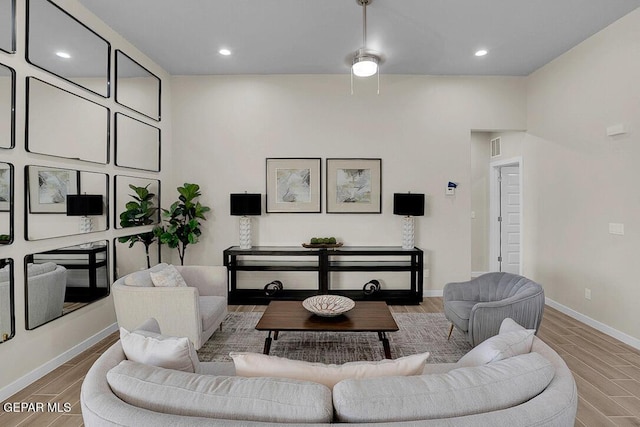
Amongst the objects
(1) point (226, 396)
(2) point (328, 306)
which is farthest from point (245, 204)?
(1) point (226, 396)

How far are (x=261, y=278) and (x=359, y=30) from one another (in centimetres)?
340

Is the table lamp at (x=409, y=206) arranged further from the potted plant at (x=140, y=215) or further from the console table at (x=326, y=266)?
the potted plant at (x=140, y=215)

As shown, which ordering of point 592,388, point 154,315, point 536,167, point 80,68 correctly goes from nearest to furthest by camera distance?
point 592,388, point 154,315, point 80,68, point 536,167

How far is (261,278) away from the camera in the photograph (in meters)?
4.92

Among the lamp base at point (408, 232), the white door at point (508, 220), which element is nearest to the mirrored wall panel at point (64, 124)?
the lamp base at point (408, 232)

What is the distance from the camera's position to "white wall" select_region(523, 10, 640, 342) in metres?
3.36

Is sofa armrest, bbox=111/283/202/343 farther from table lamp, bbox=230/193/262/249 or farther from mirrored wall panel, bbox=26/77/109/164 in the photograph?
table lamp, bbox=230/193/262/249

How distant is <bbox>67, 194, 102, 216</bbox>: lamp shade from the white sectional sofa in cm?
232

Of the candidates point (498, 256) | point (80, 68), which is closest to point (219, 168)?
point (80, 68)

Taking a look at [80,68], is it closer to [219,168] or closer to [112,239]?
[112,239]

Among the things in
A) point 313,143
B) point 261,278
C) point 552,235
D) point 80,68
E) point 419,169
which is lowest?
point 261,278

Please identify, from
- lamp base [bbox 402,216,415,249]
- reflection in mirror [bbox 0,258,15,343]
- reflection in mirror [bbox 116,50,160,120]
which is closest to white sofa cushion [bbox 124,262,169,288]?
reflection in mirror [bbox 0,258,15,343]

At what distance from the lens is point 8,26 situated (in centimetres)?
247

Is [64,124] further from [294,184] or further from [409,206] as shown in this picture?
[409,206]
